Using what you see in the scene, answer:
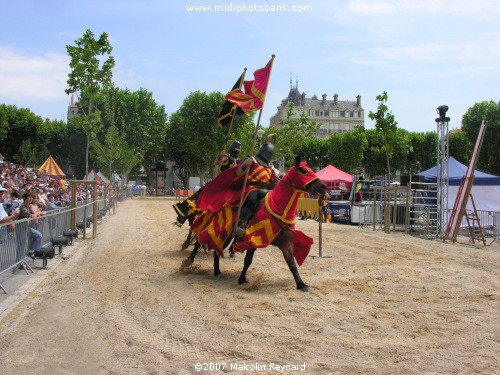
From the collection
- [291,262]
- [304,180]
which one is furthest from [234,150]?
[291,262]

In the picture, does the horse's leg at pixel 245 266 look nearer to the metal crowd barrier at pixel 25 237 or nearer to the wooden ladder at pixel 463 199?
the metal crowd barrier at pixel 25 237

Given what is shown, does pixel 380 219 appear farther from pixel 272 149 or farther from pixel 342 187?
pixel 272 149

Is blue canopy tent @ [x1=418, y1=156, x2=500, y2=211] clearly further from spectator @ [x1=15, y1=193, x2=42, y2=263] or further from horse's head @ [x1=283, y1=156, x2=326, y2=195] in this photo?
spectator @ [x1=15, y1=193, x2=42, y2=263]

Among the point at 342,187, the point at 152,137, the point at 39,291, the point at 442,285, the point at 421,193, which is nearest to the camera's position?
the point at 39,291

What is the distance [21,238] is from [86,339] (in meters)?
5.11

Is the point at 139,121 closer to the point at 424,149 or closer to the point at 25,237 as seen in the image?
the point at 424,149

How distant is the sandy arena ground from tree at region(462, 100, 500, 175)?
4112 centimetres

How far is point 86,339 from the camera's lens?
5.71 meters

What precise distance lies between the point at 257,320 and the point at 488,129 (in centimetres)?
→ 4850

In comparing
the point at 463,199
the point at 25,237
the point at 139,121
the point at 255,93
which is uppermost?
the point at 139,121

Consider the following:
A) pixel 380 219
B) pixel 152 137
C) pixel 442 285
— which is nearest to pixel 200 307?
pixel 442 285

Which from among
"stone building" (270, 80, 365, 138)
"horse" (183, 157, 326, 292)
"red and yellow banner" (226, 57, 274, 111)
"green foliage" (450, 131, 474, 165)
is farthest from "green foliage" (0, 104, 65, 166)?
"stone building" (270, 80, 365, 138)

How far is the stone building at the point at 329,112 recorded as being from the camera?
394 feet

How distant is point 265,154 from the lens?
923 centimetres
